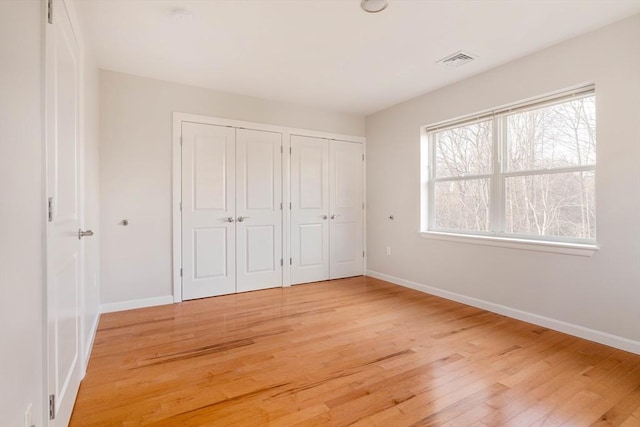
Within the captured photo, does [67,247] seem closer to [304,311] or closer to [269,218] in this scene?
[304,311]

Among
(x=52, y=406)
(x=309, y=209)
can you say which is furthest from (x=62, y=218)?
(x=309, y=209)

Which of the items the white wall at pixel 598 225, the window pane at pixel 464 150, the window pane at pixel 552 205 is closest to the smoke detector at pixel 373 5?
Answer: the white wall at pixel 598 225

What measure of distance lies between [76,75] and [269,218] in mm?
2585

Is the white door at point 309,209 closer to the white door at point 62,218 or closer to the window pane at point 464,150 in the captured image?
the window pane at point 464,150

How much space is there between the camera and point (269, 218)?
4.29m

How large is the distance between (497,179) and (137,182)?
3846mm

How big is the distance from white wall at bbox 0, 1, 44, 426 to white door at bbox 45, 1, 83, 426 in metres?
0.12

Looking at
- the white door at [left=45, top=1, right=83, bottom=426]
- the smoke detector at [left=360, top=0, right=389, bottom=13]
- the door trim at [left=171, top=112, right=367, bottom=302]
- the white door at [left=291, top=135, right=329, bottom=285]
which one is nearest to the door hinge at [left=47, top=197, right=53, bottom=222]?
the white door at [left=45, top=1, right=83, bottom=426]

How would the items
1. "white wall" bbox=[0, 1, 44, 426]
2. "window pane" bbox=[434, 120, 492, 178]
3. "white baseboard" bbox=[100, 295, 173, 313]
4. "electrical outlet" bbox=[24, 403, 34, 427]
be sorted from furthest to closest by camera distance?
"window pane" bbox=[434, 120, 492, 178] < "white baseboard" bbox=[100, 295, 173, 313] < "electrical outlet" bbox=[24, 403, 34, 427] < "white wall" bbox=[0, 1, 44, 426]

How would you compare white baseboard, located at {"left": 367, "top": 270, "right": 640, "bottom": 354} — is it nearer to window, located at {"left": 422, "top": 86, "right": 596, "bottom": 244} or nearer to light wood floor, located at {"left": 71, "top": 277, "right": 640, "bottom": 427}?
light wood floor, located at {"left": 71, "top": 277, "right": 640, "bottom": 427}

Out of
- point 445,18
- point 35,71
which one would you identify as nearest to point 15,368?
point 35,71

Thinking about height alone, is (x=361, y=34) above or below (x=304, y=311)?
above

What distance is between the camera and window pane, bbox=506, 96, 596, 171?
109 inches

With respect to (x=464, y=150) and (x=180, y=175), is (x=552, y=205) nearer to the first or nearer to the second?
(x=464, y=150)
